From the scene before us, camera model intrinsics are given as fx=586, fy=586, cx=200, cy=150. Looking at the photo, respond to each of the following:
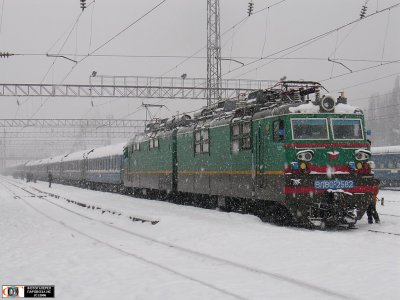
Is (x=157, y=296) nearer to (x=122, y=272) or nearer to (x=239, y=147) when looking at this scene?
(x=122, y=272)

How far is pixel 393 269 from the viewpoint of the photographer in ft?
28.7

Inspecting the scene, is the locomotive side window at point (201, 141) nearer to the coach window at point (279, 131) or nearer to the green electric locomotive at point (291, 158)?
the green electric locomotive at point (291, 158)

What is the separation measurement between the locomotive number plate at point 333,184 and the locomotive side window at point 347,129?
45.7 inches

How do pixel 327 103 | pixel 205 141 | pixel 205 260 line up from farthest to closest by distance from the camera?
1. pixel 205 141
2. pixel 327 103
3. pixel 205 260

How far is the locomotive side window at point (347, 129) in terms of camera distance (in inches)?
587

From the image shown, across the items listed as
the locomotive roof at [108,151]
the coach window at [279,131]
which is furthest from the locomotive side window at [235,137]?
the locomotive roof at [108,151]

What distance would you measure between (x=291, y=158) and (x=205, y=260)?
4958mm

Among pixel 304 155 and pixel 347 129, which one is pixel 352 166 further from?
pixel 304 155

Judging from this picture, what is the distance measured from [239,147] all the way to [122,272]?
868cm

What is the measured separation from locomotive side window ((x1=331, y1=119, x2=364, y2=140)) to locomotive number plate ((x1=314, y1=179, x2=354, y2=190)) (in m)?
1.16

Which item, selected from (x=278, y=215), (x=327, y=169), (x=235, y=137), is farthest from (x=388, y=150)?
(x=327, y=169)

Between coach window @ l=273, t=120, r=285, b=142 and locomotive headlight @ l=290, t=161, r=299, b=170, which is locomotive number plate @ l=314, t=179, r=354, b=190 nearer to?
locomotive headlight @ l=290, t=161, r=299, b=170

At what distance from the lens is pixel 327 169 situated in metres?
14.4

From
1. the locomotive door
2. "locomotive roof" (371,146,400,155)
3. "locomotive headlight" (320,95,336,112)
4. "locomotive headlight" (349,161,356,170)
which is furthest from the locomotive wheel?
"locomotive roof" (371,146,400,155)
